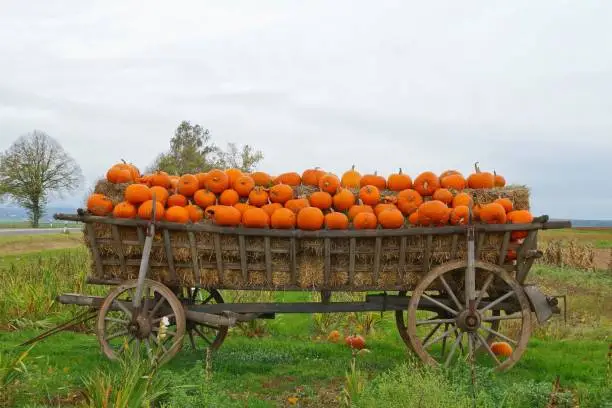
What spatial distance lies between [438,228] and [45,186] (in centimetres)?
4766

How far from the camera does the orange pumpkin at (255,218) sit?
636 cm

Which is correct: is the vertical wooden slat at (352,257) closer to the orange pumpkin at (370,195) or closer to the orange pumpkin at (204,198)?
the orange pumpkin at (370,195)

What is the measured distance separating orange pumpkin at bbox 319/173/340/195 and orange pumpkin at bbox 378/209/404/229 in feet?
Result: 2.21

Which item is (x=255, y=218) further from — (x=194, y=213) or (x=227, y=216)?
(x=194, y=213)

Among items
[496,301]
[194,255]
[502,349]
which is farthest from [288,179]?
[502,349]

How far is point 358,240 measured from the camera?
256 inches

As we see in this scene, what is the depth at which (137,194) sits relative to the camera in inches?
259

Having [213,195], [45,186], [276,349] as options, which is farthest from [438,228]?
[45,186]

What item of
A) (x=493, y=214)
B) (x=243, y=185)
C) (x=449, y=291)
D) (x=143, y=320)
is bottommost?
(x=143, y=320)

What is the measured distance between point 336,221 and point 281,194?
29.3 inches

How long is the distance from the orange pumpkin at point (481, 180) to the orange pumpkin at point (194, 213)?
3298 millimetres

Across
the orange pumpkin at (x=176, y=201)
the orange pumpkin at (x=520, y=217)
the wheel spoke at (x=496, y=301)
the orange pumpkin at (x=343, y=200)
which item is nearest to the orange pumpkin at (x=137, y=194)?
the orange pumpkin at (x=176, y=201)

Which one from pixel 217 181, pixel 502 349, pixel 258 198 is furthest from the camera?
pixel 502 349

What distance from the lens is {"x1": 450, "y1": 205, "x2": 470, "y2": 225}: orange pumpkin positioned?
638 centimetres
